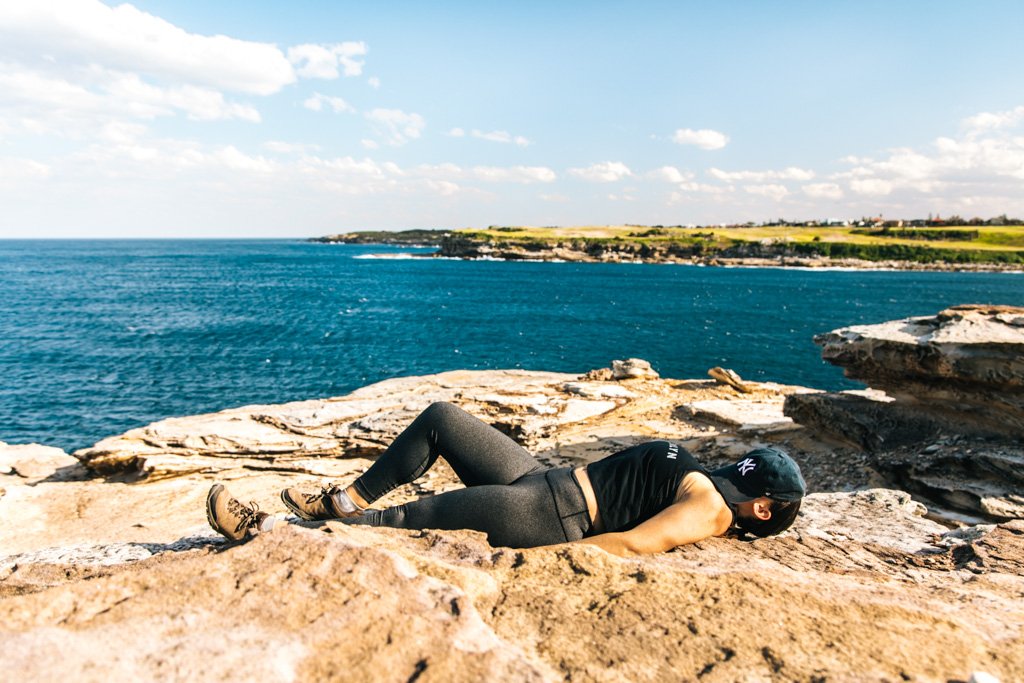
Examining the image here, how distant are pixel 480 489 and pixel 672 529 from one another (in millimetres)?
1423

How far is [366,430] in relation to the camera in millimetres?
10641

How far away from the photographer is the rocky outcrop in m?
8.14

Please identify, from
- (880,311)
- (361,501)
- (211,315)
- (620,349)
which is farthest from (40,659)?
(880,311)

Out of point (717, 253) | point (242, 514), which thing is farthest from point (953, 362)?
point (717, 253)

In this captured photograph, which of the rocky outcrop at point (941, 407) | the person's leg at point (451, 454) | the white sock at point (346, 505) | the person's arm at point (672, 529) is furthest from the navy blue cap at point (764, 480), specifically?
the rocky outcrop at point (941, 407)

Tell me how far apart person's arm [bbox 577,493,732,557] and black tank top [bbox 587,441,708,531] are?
0.38 feet

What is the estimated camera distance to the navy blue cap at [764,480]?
14.0 feet

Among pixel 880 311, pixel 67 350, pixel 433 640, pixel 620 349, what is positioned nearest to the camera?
pixel 433 640

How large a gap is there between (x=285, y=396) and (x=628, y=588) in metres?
26.8

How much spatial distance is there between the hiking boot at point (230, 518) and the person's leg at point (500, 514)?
103cm

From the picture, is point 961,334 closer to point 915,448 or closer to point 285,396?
point 915,448

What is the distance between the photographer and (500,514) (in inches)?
165

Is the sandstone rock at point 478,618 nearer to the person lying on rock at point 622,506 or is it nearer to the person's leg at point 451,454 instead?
the person lying on rock at point 622,506

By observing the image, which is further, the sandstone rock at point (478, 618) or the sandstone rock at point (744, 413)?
the sandstone rock at point (744, 413)
